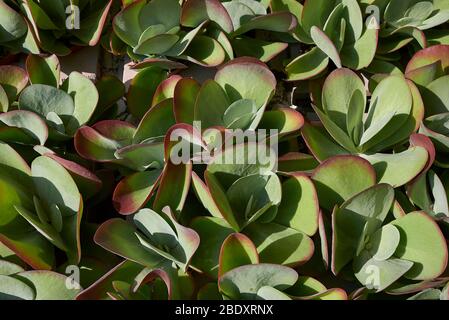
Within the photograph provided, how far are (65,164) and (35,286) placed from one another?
0.14 meters

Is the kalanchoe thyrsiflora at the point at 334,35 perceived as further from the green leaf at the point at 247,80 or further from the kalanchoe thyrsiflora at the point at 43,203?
the kalanchoe thyrsiflora at the point at 43,203

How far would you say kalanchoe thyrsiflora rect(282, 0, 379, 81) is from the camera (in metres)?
0.88

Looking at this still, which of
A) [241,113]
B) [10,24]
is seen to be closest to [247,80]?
[241,113]

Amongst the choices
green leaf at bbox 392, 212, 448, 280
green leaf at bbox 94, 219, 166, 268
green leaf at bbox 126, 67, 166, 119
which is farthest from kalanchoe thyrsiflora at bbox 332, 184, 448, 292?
green leaf at bbox 126, 67, 166, 119

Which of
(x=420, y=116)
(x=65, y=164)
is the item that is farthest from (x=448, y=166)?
(x=65, y=164)

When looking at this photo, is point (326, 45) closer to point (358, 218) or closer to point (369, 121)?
point (369, 121)

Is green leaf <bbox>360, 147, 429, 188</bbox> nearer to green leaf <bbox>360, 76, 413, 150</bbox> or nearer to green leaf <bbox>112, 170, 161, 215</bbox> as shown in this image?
green leaf <bbox>360, 76, 413, 150</bbox>

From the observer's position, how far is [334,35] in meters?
0.90

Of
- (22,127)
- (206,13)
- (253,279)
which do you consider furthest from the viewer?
(206,13)

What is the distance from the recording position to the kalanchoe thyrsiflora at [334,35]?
884 millimetres

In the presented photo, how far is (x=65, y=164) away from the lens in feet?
2.33

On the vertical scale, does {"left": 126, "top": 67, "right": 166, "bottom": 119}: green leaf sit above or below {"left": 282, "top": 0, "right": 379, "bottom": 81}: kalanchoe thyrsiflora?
below

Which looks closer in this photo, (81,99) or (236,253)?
(236,253)
